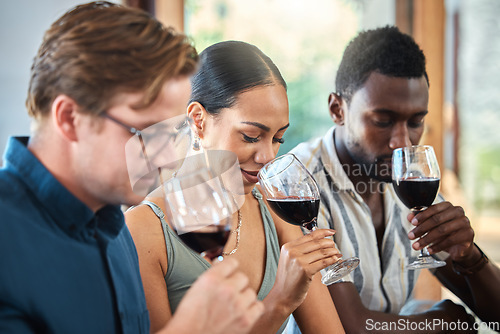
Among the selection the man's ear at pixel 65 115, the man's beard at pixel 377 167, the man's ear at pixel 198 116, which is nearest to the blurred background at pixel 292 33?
the man's beard at pixel 377 167

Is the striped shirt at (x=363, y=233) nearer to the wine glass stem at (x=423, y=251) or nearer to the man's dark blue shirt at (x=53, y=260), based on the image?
the wine glass stem at (x=423, y=251)

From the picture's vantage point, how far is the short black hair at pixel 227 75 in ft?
4.18

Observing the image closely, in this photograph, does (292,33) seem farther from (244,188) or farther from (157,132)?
(157,132)

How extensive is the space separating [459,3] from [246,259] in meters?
4.93

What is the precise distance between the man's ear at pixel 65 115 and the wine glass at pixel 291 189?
49cm

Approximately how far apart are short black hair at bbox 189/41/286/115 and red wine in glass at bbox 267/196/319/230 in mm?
309

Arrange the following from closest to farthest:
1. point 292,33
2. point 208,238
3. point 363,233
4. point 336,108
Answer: point 208,238 < point 363,233 < point 336,108 < point 292,33

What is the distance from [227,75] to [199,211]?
57 centimetres

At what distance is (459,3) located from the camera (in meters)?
5.21

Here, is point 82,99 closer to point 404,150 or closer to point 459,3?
point 404,150

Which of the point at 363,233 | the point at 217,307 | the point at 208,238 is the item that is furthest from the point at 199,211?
the point at 363,233

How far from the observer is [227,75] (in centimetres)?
128

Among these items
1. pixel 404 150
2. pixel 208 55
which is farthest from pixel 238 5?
pixel 404 150

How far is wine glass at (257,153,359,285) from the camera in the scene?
1.11m
